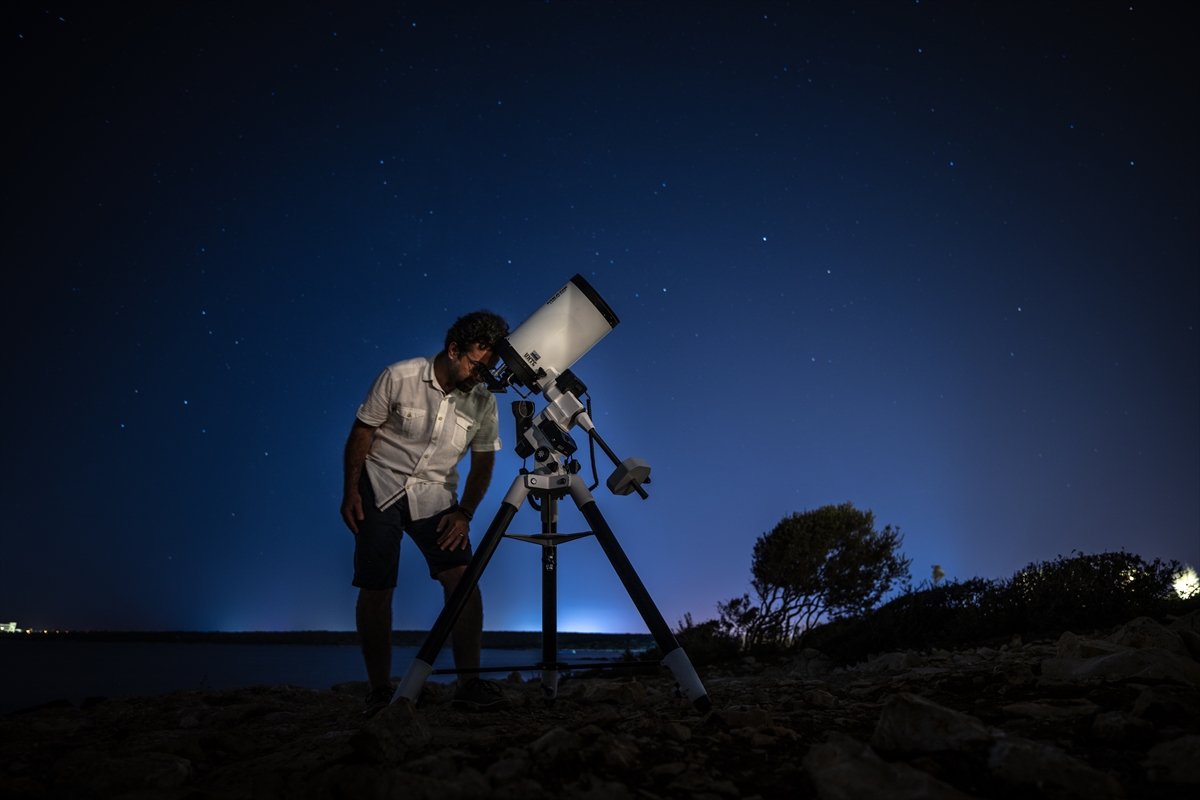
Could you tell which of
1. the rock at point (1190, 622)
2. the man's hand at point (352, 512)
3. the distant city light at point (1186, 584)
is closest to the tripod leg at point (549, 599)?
the man's hand at point (352, 512)

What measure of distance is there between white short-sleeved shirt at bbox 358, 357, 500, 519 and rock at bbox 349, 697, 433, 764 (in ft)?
5.45

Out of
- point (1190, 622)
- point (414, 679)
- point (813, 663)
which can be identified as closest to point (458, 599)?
point (414, 679)

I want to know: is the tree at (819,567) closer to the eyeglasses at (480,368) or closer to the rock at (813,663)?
the rock at (813,663)

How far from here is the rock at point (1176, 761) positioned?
4.24ft

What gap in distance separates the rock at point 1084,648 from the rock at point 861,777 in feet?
5.86

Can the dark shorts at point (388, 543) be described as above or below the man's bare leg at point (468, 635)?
above

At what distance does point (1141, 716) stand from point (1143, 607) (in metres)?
5.32

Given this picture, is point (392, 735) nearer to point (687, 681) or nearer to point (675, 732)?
point (675, 732)

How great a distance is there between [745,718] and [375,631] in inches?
84.2

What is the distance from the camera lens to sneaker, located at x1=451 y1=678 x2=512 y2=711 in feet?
9.69

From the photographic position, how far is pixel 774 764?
65.0 inches

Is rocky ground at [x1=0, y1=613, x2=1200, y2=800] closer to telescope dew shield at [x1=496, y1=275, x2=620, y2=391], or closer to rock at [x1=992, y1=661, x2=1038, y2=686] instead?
rock at [x1=992, y1=661, x2=1038, y2=686]

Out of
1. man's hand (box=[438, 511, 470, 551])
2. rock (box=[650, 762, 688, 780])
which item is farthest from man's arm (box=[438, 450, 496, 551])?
rock (box=[650, 762, 688, 780])

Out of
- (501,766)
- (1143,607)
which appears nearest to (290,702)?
(501,766)
